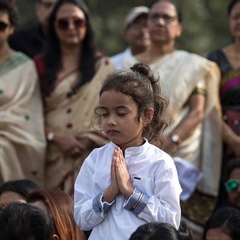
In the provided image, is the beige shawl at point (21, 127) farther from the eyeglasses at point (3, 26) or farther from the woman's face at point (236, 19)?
the woman's face at point (236, 19)

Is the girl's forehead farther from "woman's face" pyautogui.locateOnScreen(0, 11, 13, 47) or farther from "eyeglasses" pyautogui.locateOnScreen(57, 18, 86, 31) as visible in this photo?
"woman's face" pyautogui.locateOnScreen(0, 11, 13, 47)

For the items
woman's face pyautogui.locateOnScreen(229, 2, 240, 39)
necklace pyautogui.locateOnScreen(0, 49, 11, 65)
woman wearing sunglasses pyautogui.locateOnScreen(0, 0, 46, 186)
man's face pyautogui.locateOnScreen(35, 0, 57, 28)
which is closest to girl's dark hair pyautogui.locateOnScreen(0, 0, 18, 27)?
woman wearing sunglasses pyautogui.locateOnScreen(0, 0, 46, 186)

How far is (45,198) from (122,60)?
327cm

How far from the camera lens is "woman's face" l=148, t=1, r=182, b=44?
8.33 m

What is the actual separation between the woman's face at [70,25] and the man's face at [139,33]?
4.02 feet

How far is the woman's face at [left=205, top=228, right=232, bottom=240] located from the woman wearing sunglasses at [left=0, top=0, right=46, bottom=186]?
2091 millimetres

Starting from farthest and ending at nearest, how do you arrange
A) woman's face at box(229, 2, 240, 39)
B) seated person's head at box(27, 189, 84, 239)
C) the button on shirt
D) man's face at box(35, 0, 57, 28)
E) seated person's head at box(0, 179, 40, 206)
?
man's face at box(35, 0, 57, 28) → woman's face at box(229, 2, 240, 39) → seated person's head at box(0, 179, 40, 206) → seated person's head at box(27, 189, 84, 239) → the button on shirt

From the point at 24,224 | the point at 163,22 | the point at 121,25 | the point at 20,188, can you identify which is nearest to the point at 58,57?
the point at 163,22

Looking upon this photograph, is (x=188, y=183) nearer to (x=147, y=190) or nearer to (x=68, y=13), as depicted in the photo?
(x=68, y=13)

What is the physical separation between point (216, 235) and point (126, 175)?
1.31 meters

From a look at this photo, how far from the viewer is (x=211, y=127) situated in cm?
825

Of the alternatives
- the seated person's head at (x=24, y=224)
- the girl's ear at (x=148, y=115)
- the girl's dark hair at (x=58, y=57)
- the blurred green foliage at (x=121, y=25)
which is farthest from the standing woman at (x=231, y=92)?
the blurred green foliage at (x=121, y=25)

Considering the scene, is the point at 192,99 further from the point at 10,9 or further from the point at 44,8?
the point at 44,8

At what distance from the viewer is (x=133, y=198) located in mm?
5062
